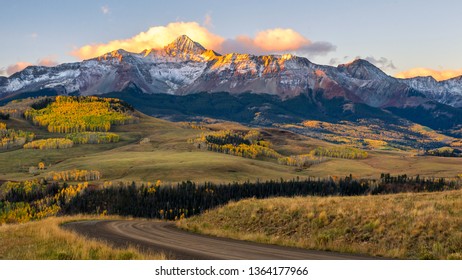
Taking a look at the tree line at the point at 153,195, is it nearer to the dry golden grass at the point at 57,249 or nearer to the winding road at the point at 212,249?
the winding road at the point at 212,249

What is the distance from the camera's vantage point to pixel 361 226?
2812cm

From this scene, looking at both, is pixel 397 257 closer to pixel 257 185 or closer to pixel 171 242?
pixel 171 242

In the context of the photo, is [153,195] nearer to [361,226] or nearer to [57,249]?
[361,226]

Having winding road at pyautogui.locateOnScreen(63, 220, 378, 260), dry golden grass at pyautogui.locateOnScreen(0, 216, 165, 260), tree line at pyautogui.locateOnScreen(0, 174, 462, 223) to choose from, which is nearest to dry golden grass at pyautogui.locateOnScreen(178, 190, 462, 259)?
winding road at pyautogui.locateOnScreen(63, 220, 378, 260)

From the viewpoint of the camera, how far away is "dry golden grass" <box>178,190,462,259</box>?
24062mm

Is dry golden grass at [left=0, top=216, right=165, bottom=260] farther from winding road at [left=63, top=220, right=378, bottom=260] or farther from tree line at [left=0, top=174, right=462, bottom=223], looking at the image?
tree line at [left=0, top=174, right=462, bottom=223]

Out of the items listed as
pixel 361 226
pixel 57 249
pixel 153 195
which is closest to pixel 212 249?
pixel 57 249

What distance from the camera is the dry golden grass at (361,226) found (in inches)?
947

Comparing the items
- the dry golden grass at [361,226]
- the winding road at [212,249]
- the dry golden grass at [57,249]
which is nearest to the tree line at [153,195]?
the dry golden grass at [361,226]

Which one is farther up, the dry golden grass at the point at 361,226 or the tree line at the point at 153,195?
the dry golden grass at the point at 361,226

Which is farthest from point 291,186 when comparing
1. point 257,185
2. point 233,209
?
point 233,209

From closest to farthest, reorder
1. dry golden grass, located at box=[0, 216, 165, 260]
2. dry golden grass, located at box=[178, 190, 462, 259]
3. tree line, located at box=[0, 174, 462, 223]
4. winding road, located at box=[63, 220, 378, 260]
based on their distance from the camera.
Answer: dry golden grass, located at box=[0, 216, 165, 260] < winding road, located at box=[63, 220, 378, 260] < dry golden grass, located at box=[178, 190, 462, 259] < tree line, located at box=[0, 174, 462, 223]

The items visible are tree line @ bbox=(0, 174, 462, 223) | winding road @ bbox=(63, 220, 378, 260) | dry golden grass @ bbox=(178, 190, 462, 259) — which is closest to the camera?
winding road @ bbox=(63, 220, 378, 260)
